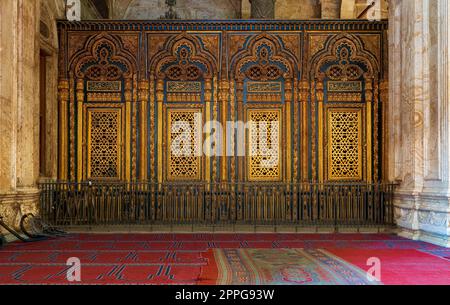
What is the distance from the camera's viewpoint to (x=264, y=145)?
369 inches

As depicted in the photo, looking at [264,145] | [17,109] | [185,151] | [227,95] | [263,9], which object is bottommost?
[185,151]

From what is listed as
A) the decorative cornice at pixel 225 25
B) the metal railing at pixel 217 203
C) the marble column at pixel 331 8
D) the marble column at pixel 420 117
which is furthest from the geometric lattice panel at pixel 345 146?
the marble column at pixel 331 8

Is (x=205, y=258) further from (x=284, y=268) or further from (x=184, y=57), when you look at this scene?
(x=184, y=57)

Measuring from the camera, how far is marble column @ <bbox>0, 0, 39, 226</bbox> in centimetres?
716

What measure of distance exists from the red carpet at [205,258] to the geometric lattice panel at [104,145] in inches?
65.7

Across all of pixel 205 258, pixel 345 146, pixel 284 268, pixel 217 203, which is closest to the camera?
pixel 284 268

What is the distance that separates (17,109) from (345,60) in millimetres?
5928

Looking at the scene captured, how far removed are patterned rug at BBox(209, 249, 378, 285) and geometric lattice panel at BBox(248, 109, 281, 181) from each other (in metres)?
3.06

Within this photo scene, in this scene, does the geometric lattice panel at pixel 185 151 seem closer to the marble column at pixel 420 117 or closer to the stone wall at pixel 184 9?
the marble column at pixel 420 117

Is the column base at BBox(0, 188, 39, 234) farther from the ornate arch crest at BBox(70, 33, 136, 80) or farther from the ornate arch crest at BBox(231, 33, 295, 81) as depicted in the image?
the ornate arch crest at BBox(231, 33, 295, 81)

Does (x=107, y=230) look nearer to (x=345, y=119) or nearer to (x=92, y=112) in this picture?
(x=92, y=112)

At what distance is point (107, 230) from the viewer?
27.4ft

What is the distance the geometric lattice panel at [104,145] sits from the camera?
9320 mm

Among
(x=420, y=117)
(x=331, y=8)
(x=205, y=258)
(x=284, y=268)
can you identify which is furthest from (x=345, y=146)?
(x=331, y=8)
